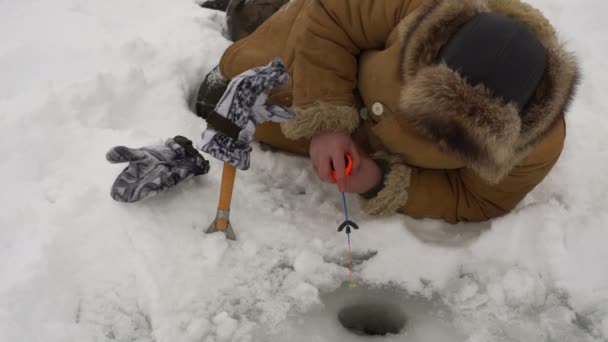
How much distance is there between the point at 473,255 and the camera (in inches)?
54.7

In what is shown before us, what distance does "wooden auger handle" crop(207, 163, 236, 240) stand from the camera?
1338mm

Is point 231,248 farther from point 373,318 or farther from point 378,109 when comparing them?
point 378,109

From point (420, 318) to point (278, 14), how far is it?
1.04 m

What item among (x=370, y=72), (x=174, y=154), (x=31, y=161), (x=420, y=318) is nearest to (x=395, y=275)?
(x=420, y=318)

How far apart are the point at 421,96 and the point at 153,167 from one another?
2.45ft

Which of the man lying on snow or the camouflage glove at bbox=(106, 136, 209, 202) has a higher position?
the man lying on snow

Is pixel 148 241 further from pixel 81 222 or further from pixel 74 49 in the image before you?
pixel 74 49

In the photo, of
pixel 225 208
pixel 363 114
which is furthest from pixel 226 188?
pixel 363 114

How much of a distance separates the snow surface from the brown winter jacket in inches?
3.9

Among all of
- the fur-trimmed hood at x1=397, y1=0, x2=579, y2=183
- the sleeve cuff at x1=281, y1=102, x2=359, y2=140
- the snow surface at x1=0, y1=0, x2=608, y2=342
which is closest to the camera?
the fur-trimmed hood at x1=397, y1=0, x2=579, y2=183

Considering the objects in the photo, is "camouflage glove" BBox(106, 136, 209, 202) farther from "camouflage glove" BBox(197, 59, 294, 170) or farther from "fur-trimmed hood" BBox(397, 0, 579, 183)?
"fur-trimmed hood" BBox(397, 0, 579, 183)

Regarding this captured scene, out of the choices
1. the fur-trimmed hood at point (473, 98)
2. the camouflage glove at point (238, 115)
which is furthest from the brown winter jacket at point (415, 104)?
the camouflage glove at point (238, 115)

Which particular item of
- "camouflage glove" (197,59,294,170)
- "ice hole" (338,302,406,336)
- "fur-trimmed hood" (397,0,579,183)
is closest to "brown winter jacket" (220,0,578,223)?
"fur-trimmed hood" (397,0,579,183)

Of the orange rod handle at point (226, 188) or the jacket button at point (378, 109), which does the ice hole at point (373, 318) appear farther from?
the jacket button at point (378, 109)
